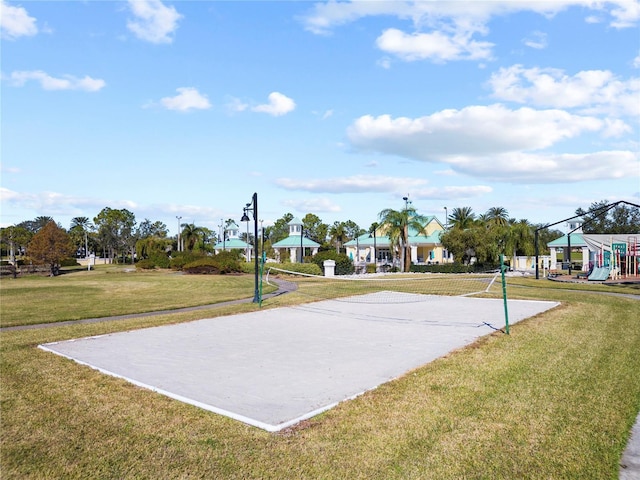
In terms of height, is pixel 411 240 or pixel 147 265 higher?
pixel 411 240

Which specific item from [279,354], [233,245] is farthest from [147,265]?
[279,354]

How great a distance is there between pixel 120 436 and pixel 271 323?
26.7 ft

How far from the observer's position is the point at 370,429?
514cm

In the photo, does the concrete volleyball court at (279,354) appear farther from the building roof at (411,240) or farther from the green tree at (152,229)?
the green tree at (152,229)

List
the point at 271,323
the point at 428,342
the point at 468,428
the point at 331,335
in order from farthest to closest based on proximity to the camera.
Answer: the point at 271,323
the point at 331,335
the point at 428,342
the point at 468,428

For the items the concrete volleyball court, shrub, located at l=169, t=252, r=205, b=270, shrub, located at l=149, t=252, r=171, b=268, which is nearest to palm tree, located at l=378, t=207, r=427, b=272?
shrub, located at l=169, t=252, r=205, b=270

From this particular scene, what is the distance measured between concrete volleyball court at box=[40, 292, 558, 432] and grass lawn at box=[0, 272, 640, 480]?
0.38 metres

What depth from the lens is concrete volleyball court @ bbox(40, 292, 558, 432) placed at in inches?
246

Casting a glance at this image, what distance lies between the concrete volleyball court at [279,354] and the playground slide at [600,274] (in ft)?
59.0

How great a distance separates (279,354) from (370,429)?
13.1ft

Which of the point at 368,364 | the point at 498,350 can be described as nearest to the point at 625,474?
the point at 368,364

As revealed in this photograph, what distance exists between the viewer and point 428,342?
391 inches

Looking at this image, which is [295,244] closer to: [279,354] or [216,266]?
Result: [216,266]

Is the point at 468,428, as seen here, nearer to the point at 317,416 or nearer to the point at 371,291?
the point at 317,416
